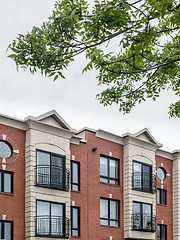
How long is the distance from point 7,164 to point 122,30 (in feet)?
50.2

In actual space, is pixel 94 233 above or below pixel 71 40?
below

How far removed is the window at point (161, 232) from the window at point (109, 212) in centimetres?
415

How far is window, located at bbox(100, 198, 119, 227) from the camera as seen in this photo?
2580 cm

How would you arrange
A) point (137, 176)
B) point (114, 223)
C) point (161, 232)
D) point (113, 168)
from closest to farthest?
point (114, 223)
point (113, 168)
point (137, 176)
point (161, 232)

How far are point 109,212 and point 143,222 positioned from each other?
2564mm

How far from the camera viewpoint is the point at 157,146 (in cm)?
2961

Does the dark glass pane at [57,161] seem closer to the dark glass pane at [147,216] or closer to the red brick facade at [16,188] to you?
the red brick facade at [16,188]

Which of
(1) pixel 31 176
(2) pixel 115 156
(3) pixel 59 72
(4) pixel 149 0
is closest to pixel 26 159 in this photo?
(1) pixel 31 176

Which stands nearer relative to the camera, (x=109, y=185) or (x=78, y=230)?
(x=78, y=230)

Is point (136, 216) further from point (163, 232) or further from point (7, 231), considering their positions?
point (7, 231)

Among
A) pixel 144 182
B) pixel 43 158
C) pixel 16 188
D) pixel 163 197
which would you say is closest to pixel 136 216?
pixel 144 182

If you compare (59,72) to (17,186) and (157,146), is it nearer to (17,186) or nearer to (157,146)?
(17,186)

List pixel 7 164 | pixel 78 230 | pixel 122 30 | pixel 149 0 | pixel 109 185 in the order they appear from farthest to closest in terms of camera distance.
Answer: pixel 109 185 → pixel 78 230 → pixel 7 164 → pixel 122 30 → pixel 149 0

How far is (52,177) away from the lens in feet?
75.2
